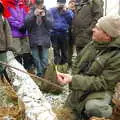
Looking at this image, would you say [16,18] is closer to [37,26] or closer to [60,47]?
[37,26]

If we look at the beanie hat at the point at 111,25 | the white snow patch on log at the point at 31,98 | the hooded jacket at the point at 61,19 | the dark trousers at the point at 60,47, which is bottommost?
the dark trousers at the point at 60,47

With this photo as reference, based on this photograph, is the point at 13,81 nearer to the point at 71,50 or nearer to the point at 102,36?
the point at 102,36

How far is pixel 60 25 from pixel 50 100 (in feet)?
8.15

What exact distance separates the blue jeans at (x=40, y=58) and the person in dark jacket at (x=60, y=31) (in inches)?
39.4

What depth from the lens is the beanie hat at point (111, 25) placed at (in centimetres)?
411

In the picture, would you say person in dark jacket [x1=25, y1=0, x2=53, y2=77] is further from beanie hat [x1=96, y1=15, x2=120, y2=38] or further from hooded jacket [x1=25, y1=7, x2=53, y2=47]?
beanie hat [x1=96, y1=15, x2=120, y2=38]

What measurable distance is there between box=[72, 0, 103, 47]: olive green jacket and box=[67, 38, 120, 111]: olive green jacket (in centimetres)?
299

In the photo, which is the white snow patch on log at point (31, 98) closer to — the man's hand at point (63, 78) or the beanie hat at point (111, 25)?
the man's hand at point (63, 78)

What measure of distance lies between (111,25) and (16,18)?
2969 millimetres

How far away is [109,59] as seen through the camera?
4.07 metres

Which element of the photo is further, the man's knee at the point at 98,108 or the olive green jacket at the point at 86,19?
the olive green jacket at the point at 86,19

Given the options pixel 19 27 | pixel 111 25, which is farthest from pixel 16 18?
pixel 111 25

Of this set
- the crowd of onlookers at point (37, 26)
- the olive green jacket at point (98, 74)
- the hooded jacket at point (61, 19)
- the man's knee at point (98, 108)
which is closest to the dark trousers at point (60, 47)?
the hooded jacket at point (61, 19)

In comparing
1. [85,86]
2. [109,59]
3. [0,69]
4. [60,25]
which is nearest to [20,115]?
[85,86]
